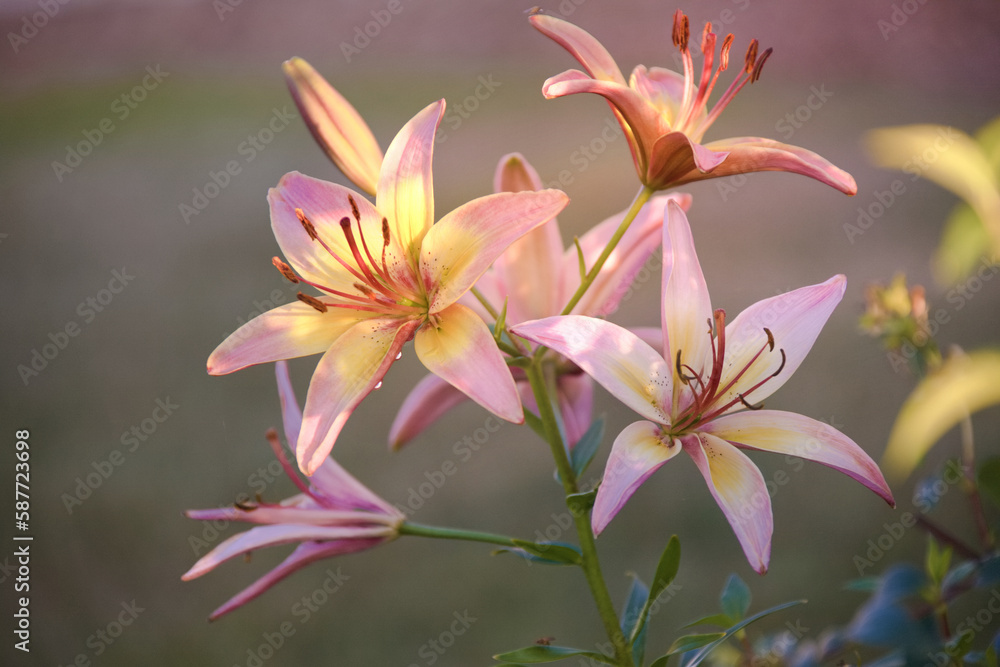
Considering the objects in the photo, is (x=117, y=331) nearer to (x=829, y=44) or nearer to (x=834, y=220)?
(x=834, y=220)

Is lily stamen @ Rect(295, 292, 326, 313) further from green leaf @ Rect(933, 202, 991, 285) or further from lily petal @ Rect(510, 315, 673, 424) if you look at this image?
green leaf @ Rect(933, 202, 991, 285)

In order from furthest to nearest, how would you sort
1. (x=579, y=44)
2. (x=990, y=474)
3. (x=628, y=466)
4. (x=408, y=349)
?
(x=408, y=349) → (x=990, y=474) → (x=579, y=44) → (x=628, y=466)

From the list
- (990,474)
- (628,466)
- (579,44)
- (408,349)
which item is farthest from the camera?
(408,349)

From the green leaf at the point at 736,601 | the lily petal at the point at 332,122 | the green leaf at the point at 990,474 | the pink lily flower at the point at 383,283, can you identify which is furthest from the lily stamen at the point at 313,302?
the green leaf at the point at 990,474

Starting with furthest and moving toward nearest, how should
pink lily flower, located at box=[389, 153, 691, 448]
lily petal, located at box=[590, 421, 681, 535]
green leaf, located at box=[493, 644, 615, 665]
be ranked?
pink lily flower, located at box=[389, 153, 691, 448]
green leaf, located at box=[493, 644, 615, 665]
lily petal, located at box=[590, 421, 681, 535]

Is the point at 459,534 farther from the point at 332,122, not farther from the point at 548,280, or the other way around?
the point at 332,122

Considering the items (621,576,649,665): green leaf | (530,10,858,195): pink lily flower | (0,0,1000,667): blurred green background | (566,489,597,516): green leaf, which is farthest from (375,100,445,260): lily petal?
(0,0,1000,667): blurred green background

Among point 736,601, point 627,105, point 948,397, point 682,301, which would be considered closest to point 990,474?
point 948,397

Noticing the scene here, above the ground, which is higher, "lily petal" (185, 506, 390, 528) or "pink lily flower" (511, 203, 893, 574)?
"lily petal" (185, 506, 390, 528)
